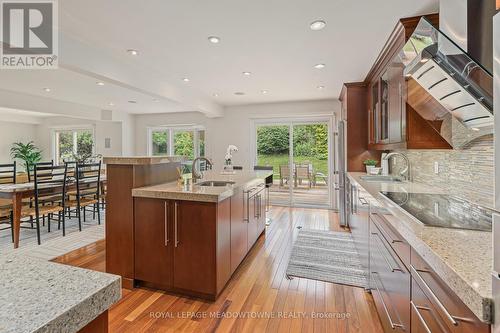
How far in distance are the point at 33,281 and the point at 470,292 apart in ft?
3.75

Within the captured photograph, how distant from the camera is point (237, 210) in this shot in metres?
2.57

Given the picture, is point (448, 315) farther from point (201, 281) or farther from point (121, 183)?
point (121, 183)

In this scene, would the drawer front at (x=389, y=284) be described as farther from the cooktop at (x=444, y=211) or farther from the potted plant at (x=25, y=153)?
the potted plant at (x=25, y=153)

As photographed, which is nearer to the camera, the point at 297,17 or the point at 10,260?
the point at 10,260

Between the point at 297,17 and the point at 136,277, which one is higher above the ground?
the point at 297,17

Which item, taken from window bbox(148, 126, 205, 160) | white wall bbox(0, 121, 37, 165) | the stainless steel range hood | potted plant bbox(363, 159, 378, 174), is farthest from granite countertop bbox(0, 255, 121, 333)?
white wall bbox(0, 121, 37, 165)

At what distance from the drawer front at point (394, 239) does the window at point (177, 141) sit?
18.6 feet

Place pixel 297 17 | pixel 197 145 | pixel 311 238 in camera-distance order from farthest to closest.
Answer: pixel 197 145
pixel 311 238
pixel 297 17

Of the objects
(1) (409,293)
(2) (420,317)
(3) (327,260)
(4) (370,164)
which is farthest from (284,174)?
(2) (420,317)

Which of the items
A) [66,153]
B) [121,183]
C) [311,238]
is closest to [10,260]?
[121,183]

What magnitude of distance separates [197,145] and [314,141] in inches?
128

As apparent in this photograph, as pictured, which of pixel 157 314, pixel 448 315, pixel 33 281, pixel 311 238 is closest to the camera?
pixel 33 281

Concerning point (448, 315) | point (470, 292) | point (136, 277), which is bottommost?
point (136, 277)

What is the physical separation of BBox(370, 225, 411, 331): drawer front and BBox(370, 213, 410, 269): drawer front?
0.03 m
